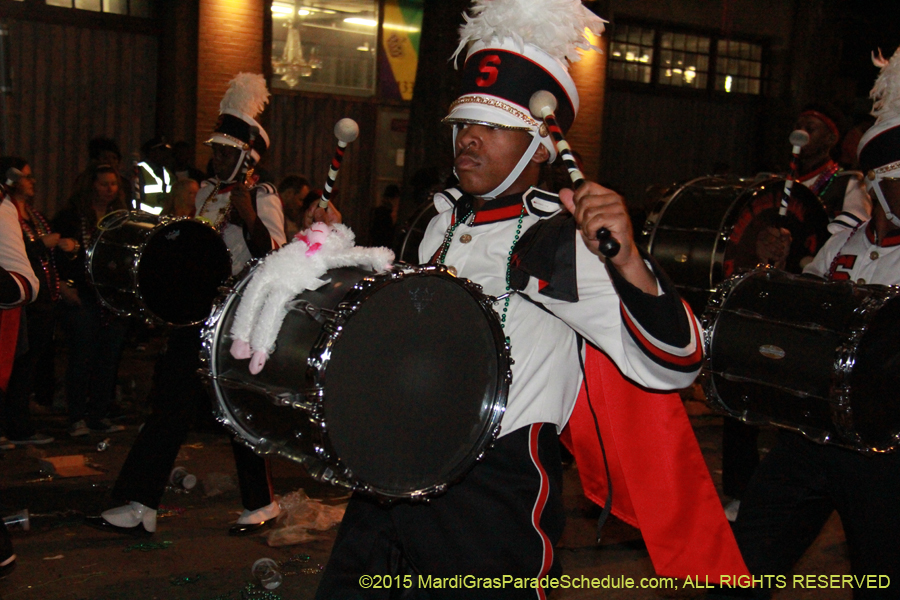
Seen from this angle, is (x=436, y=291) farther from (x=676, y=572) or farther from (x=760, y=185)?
(x=760, y=185)

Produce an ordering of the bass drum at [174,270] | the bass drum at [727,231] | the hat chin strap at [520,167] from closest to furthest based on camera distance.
Result: the hat chin strap at [520,167] < the bass drum at [174,270] < the bass drum at [727,231]

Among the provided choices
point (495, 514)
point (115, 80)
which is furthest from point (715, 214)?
point (115, 80)

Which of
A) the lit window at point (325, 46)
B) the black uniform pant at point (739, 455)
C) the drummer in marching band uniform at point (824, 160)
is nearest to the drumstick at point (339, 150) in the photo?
the black uniform pant at point (739, 455)

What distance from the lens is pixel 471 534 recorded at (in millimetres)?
2484

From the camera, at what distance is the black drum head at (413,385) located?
2299 millimetres

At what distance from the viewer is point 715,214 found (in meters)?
5.74

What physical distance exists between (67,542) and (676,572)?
3.42 meters

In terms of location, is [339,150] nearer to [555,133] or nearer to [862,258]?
[555,133]

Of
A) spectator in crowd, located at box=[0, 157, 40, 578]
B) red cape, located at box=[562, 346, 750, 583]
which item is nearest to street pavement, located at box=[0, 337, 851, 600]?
spectator in crowd, located at box=[0, 157, 40, 578]

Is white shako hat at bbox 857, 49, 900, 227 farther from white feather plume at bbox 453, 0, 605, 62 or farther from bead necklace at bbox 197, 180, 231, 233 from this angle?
bead necklace at bbox 197, 180, 231, 233

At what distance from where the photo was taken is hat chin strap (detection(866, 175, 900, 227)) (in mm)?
3631

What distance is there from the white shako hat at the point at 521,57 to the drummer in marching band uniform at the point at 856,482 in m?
1.53

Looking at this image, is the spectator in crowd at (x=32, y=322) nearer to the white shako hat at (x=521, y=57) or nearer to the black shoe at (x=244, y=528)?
the black shoe at (x=244, y=528)

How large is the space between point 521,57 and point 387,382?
3.45 feet
